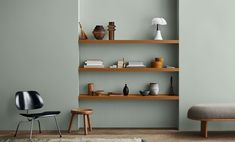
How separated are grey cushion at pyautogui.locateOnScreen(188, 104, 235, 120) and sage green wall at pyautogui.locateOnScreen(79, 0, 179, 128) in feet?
2.74

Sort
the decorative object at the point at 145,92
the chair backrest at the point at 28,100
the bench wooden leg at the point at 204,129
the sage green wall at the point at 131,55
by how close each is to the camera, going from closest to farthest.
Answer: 1. the bench wooden leg at the point at 204,129
2. the chair backrest at the point at 28,100
3. the decorative object at the point at 145,92
4. the sage green wall at the point at 131,55

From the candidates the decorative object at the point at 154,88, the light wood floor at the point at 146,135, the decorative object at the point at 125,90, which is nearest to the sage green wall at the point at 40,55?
the light wood floor at the point at 146,135

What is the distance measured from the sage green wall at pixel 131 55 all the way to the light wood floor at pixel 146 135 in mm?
281

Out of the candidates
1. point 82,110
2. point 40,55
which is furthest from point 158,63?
point 40,55

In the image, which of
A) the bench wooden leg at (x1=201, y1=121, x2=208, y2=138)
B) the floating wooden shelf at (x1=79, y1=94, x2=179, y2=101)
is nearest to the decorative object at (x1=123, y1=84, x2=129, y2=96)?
the floating wooden shelf at (x1=79, y1=94, x2=179, y2=101)

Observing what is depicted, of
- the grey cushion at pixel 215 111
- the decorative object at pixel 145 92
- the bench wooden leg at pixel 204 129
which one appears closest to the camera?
the grey cushion at pixel 215 111

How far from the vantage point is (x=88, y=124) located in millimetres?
7074

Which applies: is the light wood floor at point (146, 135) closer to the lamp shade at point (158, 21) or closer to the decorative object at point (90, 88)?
the decorative object at point (90, 88)

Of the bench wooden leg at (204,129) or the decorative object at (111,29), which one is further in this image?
the decorative object at (111,29)

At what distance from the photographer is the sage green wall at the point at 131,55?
7297 millimetres

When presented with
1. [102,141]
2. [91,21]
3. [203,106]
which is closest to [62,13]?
[91,21]

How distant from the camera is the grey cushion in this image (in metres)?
6.42

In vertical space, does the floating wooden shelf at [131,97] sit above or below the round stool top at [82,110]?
above

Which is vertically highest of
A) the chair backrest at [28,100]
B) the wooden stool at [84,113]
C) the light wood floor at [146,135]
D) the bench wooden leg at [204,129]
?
the chair backrest at [28,100]
